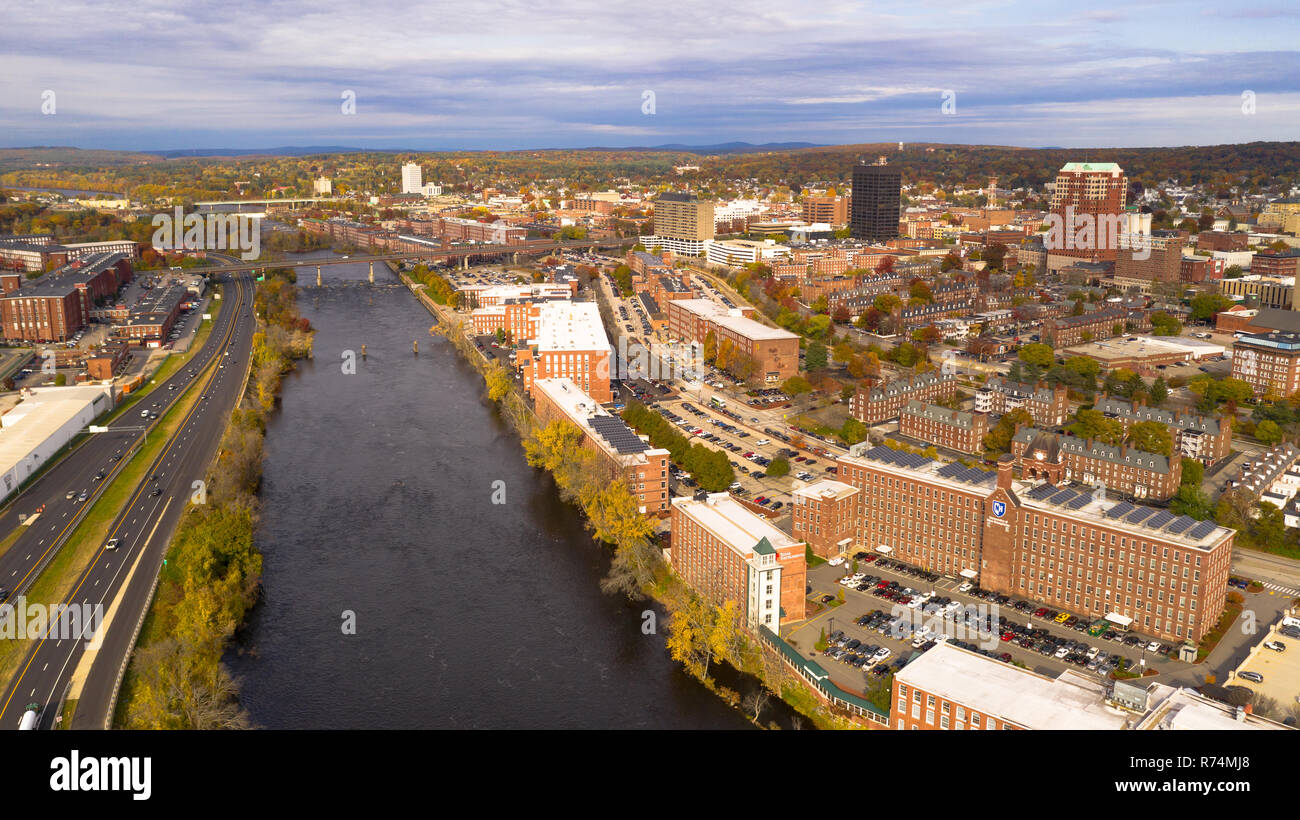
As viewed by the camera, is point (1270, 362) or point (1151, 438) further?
point (1270, 362)

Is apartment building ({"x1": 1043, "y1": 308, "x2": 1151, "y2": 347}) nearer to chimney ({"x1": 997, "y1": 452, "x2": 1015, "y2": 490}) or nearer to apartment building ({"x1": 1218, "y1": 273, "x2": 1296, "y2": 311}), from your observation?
apartment building ({"x1": 1218, "y1": 273, "x2": 1296, "y2": 311})

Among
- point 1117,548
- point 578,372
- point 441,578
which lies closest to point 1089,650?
point 1117,548

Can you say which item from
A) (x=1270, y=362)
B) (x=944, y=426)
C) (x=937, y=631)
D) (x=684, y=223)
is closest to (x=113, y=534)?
(x=937, y=631)

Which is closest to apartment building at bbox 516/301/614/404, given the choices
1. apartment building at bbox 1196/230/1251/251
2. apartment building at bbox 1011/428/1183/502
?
apartment building at bbox 1011/428/1183/502

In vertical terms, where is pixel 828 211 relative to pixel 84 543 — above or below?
above

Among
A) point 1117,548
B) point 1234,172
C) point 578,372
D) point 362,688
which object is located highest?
point 1234,172

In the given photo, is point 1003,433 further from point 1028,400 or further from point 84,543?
point 84,543
